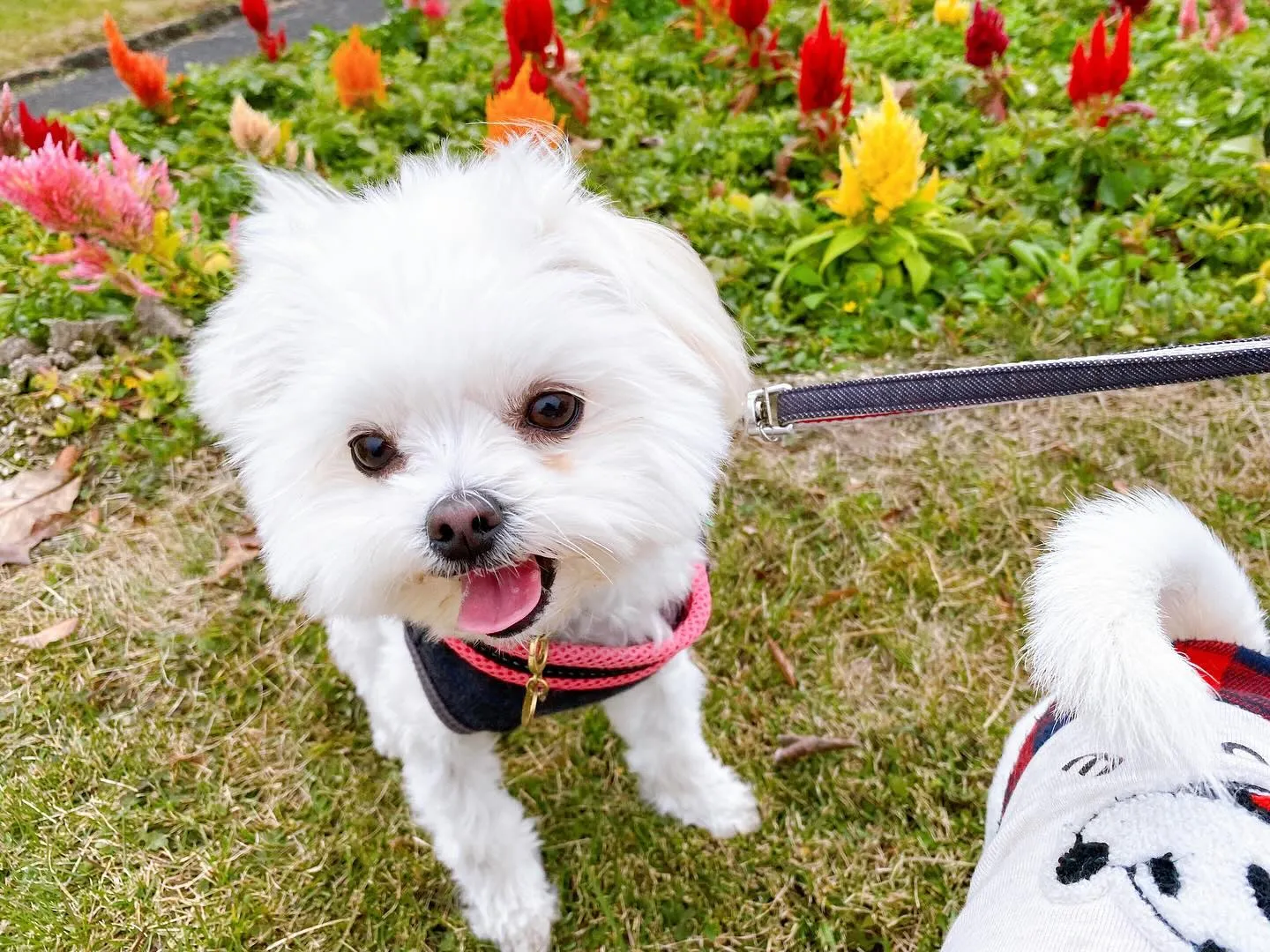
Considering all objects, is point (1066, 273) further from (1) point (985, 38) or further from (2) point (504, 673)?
(2) point (504, 673)

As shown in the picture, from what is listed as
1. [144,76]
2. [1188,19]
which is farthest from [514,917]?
[1188,19]

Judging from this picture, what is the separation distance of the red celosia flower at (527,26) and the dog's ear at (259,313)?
2219 mm

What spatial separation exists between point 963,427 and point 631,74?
262 cm

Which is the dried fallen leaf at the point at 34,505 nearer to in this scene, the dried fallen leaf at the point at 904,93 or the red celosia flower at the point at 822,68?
the red celosia flower at the point at 822,68

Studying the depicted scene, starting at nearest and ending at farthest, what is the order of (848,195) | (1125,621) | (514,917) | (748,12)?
(1125,621)
(514,917)
(848,195)
(748,12)

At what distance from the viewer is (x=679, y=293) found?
137 cm

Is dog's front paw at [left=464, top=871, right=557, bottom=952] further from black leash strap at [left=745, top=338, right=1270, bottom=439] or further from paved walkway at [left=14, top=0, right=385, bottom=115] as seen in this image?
paved walkway at [left=14, top=0, right=385, bottom=115]

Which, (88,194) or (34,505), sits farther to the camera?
(34,505)

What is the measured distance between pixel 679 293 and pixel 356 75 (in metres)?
3.00

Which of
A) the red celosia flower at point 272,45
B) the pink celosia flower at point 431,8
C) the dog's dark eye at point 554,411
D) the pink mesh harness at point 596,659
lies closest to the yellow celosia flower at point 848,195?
the pink mesh harness at point 596,659

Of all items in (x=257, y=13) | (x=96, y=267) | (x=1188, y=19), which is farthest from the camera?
(x=257, y=13)

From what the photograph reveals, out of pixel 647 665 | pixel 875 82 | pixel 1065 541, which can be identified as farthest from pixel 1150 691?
pixel 875 82

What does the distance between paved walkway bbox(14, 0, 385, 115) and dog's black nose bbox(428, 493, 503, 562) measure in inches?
201

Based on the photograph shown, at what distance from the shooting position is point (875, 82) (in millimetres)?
3963
